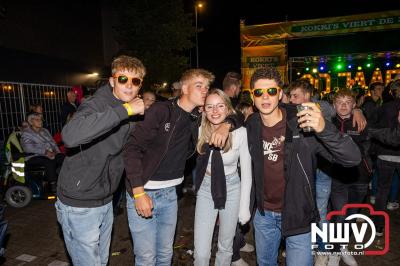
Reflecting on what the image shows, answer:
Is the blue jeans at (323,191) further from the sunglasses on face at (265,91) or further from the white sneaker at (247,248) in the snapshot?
the sunglasses on face at (265,91)

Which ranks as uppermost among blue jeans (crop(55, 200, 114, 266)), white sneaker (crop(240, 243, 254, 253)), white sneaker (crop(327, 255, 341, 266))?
blue jeans (crop(55, 200, 114, 266))

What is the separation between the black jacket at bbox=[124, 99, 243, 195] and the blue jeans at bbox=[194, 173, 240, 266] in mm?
671

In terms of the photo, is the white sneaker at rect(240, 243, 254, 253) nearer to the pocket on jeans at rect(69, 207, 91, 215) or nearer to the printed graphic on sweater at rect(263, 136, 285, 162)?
the printed graphic on sweater at rect(263, 136, 285, 162)

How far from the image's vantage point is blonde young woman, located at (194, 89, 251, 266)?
3301 mm

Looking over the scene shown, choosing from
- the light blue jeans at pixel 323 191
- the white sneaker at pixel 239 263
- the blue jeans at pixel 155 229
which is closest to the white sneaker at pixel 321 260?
the light blue jeans at pixel 323 191

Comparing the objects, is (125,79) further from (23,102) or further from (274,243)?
(23,102)

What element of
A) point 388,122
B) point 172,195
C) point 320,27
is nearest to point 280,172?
point 172,195

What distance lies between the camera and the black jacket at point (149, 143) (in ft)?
9.43

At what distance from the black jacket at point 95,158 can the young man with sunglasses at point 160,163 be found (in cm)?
18

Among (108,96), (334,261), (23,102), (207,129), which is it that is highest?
(23,102)

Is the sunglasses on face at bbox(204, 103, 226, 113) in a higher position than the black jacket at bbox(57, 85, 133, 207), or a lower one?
higher

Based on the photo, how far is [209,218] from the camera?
3.33m

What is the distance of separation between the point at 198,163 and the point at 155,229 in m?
0.84

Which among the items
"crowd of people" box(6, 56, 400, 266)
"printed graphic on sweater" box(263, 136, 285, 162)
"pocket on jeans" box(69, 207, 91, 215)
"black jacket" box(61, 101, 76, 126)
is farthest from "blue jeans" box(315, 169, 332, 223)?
"black jacket" box(61, 101, 76, 126)
